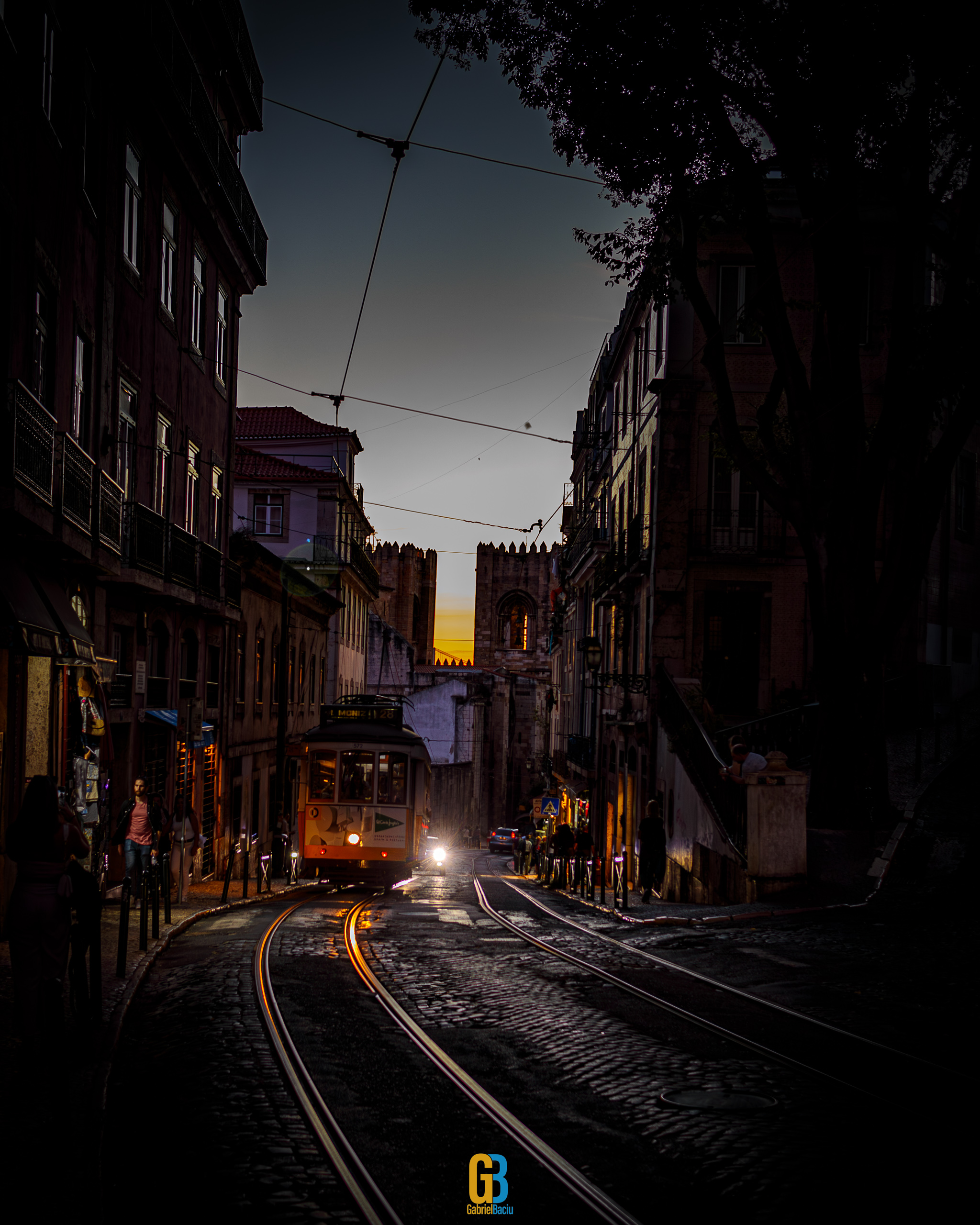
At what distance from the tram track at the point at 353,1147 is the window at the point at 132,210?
40.0ft

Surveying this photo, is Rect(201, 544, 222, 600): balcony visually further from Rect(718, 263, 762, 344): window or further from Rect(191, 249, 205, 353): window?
Rect(718, 263, 762, 344): window

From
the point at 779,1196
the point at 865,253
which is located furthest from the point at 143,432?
the point at 779,1196

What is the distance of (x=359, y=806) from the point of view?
70.9ft

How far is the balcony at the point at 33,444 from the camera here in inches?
439

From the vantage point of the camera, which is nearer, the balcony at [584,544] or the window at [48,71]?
the window at [48,71]

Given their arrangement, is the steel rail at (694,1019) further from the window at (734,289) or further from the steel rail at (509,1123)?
the window at (734,289)

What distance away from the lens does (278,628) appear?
32625 mm

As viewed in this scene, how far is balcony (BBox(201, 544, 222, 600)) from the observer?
873 inches

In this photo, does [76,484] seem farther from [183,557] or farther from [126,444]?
[183,557]

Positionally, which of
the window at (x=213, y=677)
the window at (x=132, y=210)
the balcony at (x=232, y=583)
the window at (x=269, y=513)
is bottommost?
the window at (x=213, y=677)

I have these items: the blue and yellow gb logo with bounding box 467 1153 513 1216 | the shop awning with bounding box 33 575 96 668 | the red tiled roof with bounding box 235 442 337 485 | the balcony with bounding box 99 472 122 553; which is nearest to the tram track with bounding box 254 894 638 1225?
the blue and yellow gb logo with bounding box 467 1153 513 1216

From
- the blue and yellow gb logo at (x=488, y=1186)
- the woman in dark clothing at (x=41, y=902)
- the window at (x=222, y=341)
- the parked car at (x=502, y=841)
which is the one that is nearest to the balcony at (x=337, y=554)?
the parked car at (x=502, y=841)

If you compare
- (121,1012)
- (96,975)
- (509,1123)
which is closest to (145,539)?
(121,1012)

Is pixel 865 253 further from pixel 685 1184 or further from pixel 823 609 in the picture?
pixel 685 1184
